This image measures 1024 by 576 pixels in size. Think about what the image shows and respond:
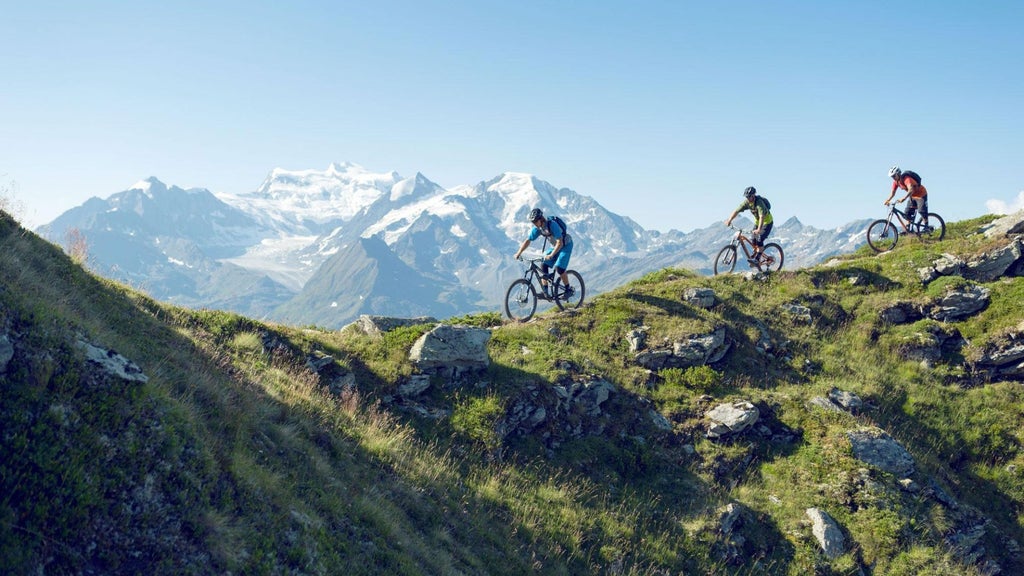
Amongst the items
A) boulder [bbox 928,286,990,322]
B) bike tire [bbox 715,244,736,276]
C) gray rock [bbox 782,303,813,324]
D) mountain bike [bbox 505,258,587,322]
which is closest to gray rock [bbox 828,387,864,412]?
gray rock [bbox 782,303,813,324]

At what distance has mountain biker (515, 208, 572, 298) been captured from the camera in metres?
22.4

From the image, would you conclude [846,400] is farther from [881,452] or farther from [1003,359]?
[1003,359]

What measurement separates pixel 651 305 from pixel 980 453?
37.5 feet

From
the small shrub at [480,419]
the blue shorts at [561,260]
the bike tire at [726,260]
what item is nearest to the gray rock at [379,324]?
the small shrub at [480,419]

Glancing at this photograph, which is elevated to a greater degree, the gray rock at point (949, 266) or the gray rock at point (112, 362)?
the gray rock at point (949, 266)

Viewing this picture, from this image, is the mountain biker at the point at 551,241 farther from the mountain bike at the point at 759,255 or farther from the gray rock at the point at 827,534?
the gray rock at the point at 827,534

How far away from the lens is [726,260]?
2831 cm

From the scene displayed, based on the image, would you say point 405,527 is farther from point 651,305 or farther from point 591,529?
point 651,305

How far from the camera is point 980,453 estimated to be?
56.6 feet

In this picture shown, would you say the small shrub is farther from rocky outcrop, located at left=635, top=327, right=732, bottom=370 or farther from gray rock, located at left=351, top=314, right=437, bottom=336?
rocky outcrop, located at left=635, top=327, right=732, bottom=370

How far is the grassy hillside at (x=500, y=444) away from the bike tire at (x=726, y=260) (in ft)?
12.9

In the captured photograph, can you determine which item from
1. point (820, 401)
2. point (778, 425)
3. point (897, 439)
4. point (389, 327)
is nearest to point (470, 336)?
point (389, 327)

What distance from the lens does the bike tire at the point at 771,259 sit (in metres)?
26.7

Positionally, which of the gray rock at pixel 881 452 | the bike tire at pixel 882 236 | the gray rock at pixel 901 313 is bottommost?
Answer: the gray rock at pixel 881 452
